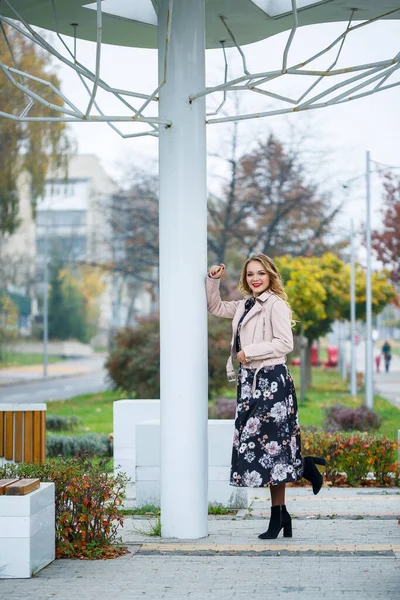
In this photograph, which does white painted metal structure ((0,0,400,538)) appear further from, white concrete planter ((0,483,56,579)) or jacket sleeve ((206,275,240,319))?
white concrete planter ((0,483,56,579))

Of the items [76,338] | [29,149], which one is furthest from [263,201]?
[76,338]

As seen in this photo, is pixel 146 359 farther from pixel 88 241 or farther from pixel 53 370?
pixel 88 241

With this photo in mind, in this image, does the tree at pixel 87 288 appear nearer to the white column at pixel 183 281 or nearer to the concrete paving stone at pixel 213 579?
the white column at pixel 183 281

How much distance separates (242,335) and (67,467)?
153cm

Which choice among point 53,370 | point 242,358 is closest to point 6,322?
point 53,370

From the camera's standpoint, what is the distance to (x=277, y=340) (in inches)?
281

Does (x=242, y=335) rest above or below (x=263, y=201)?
below

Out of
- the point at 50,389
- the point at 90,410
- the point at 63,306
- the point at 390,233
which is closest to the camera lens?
the point at 90,410

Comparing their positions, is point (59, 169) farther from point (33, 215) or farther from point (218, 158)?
point (218, 158)

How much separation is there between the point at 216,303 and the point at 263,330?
0.43 metres

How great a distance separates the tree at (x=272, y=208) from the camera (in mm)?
45750

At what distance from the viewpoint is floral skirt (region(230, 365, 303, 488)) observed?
7043 millimetres

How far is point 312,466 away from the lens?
24.0 ft

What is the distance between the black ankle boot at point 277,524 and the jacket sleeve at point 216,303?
1.41 m
